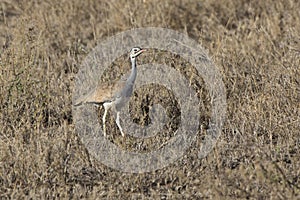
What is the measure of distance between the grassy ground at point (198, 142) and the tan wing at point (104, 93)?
0.82ft

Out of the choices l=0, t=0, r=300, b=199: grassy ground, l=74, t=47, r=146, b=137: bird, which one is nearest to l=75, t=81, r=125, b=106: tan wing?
l=74, t=47, r=146, b=137: bird

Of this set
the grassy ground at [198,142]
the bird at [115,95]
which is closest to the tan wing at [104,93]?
the bird at [115,95]

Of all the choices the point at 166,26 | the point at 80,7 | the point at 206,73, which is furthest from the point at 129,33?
the point at 206,73

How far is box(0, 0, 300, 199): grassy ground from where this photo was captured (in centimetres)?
470

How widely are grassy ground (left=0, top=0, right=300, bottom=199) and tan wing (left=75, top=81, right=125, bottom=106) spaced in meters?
0.25

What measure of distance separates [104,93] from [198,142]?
0.84 metres

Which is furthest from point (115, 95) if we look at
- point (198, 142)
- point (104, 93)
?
point (198, 142)

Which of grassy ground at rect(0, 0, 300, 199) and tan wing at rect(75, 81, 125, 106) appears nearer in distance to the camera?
grassy ground at rect(0, 0, 300, 199)

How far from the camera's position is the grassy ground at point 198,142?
470 cm

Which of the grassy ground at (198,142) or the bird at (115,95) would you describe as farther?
the bird at (115,95)

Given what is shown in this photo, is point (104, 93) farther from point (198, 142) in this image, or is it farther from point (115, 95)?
point (198, 142)

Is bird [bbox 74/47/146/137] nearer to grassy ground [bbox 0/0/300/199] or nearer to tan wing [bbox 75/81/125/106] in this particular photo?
tan wing [bbox 75/81/125/106]

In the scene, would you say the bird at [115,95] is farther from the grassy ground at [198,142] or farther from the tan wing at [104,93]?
the grassy ground at [198,142]

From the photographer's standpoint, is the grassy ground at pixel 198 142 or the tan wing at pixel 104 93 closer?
the grassy ground at pixel 198 142
